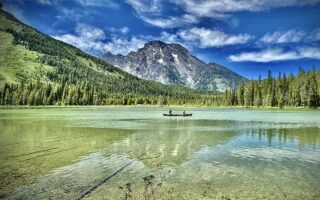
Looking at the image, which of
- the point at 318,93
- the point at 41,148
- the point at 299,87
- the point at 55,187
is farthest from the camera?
the point at 299,87

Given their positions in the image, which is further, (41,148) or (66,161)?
(41,148)

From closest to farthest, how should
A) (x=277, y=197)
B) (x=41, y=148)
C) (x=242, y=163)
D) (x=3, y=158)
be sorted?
1. (x=277, y=197)
2. (x=242, y=163)
3. (x=3, y=158)
4. (x=41, y=148)

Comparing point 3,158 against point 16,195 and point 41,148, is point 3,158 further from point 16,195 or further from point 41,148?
Result: point 16,195

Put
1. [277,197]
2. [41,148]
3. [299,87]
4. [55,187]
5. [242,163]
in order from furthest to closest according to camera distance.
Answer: [299,87]
[41,148]
[242,163]
[55,187]
[277,197]

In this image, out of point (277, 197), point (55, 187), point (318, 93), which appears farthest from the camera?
point (318, 93)

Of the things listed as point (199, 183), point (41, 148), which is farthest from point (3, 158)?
point (199, 183)

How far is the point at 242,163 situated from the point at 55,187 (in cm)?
1643

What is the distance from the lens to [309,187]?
1972cm

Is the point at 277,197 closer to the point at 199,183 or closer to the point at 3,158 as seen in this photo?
the point at 199,183

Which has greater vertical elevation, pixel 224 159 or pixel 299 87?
pixel 299 87

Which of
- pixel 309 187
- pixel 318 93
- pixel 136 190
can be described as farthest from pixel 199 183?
pixel 318 93

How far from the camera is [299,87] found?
190 m

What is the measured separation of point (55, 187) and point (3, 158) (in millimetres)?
12976

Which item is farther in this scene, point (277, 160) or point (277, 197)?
point (277, 160)
